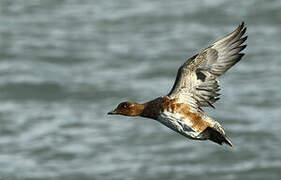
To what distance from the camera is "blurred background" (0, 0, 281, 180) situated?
18.2 m

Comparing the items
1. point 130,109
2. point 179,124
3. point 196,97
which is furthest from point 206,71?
point 130,109

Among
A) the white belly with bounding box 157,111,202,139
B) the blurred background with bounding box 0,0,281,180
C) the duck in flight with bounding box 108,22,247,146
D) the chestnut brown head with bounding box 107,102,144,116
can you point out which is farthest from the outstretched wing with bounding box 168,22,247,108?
the blurred background with bounding box 0,0,281,180

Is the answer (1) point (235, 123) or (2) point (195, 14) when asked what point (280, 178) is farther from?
(2) point (195, 14)

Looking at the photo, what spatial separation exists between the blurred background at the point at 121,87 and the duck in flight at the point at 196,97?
906cm

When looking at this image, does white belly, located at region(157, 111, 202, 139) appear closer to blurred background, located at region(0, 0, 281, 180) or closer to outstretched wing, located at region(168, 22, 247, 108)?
outstretched wing, located at region(168, 22, 247, 108)

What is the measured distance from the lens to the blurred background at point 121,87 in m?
18.2

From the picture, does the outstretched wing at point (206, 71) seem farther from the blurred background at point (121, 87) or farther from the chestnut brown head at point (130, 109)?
the blurred background at point (121, 87)

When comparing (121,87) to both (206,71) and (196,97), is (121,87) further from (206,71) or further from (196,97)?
(196,97)

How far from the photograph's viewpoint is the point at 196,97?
8.59 meters

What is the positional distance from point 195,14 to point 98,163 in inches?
347

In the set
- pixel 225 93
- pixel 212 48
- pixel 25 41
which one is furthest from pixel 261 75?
pixel 212 48

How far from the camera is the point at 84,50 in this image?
78.3 ft

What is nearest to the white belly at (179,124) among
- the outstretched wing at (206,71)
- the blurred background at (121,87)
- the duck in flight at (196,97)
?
the duck in flight at (196,97)

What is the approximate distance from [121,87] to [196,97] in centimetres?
1268
